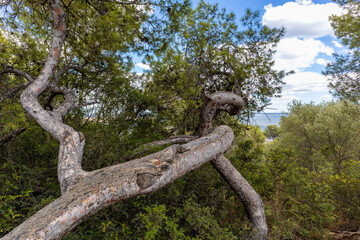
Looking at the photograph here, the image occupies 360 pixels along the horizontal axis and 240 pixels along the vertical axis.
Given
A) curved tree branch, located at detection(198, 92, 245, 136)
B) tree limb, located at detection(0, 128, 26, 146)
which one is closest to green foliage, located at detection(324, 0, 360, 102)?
curved tree branch, located at detection(198, 92, 245, 136)

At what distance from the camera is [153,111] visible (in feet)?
19.5

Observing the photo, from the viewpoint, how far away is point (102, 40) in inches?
174

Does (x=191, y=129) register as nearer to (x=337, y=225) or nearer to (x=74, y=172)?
(x=74, y=172)

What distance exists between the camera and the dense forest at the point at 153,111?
126 inches

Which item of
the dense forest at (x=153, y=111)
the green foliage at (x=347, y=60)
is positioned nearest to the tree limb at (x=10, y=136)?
the dense forest at (x=153, y=111)

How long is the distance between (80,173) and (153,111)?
12.7ft

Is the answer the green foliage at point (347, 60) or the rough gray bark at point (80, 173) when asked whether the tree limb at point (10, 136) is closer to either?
the rough gray bark at point (80, 173)

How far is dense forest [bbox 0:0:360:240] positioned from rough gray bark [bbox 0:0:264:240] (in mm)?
63

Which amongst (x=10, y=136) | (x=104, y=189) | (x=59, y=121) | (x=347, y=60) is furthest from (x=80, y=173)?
(x=347, y=60)

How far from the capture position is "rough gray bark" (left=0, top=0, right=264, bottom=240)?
1.57m

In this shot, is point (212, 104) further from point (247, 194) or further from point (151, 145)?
point (247, 194)

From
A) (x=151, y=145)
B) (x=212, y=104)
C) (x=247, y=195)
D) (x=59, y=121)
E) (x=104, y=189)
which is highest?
(x=59, y=121)

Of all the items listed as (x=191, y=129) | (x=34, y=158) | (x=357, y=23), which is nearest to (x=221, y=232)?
(x=191, y=129)

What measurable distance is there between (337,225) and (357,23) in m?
7.73
